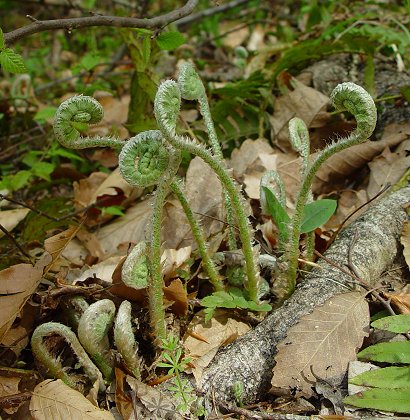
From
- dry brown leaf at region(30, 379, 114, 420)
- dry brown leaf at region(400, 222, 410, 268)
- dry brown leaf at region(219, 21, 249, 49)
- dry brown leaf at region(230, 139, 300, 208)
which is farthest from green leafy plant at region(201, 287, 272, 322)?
dry brown leaf at region(219, 21, 249, 49)

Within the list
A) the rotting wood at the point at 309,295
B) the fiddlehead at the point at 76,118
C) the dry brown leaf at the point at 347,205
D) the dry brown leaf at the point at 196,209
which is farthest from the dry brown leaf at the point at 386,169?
the fiddlehead at the point at 76,118

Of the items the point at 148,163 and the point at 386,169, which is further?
the point at 386,169

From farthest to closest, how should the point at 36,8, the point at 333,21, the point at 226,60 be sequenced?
the point at 36,8, the point at 226,60, the point at 333,21

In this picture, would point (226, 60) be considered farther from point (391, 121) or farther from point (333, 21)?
point (391, 121)

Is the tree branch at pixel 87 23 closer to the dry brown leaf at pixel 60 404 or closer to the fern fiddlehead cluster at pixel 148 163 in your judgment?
the fern fiddlehead cluster at pixel 148 163

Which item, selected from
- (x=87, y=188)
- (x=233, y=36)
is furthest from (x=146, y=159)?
(x=233, y=36)

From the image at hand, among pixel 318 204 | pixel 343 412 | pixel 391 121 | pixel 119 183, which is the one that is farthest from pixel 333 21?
pixel 343 412

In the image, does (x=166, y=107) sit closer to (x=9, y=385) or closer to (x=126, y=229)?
(x=9, y=385)
